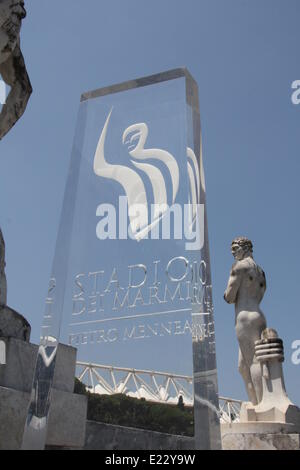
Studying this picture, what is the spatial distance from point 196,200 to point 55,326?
186 centimetres

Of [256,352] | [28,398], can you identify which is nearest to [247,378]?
[256,352]

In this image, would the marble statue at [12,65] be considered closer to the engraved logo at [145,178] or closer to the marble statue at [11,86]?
the marble statue at [11,86]

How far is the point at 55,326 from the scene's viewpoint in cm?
434

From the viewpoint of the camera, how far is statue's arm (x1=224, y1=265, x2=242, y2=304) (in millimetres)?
7250

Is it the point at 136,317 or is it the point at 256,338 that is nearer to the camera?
the point at 136,317

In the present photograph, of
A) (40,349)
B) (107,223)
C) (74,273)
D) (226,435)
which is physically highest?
(107,223)

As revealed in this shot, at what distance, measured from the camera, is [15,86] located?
15.7 ft

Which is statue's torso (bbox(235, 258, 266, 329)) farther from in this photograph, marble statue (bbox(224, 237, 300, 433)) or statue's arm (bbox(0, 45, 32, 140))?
statue's arm (bbox(0, 45, 32, 140))

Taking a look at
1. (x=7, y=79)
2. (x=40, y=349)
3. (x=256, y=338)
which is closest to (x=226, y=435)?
(x=256, y=338)

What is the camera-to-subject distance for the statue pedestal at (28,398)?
12.0 ft

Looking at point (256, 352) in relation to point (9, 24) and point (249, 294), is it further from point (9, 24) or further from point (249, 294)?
point (9, 24)

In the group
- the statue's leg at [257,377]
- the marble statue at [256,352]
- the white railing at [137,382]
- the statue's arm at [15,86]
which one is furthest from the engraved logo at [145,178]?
the statue's leg at [257,377]
